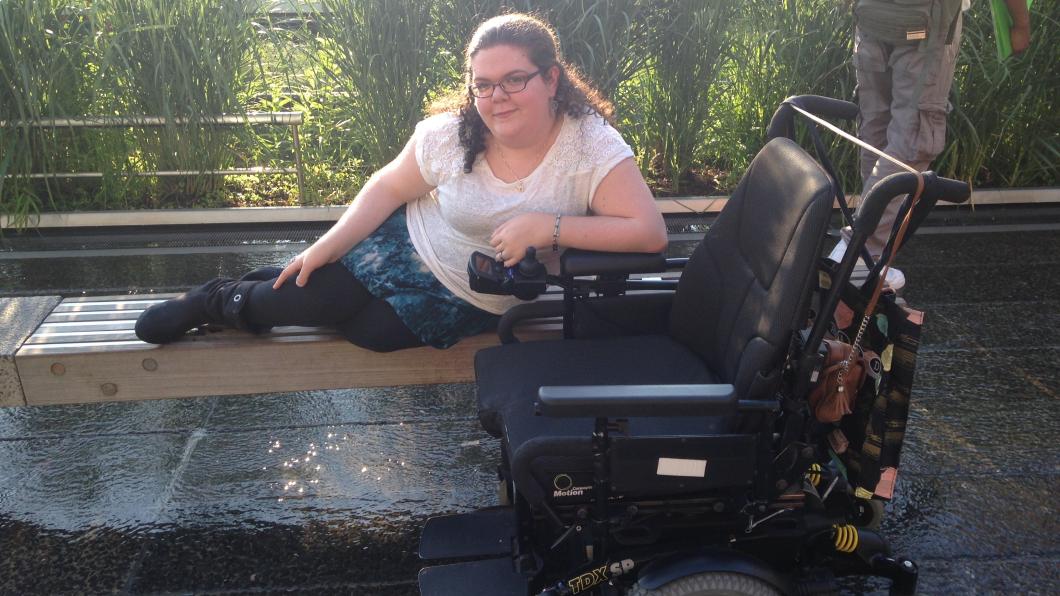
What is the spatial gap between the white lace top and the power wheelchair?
275mm

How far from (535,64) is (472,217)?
467 mm

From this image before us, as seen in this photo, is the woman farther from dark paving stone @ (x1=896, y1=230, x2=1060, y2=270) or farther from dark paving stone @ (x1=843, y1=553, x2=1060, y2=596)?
dark paving stone @ (x1=896, y1=230, x2=1060, y2=270)

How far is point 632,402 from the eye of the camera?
1691mm

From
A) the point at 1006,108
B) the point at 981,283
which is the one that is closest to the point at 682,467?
the point at 981,283

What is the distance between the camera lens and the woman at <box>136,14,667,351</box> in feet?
7.88

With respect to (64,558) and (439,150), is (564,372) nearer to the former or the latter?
(439,150)

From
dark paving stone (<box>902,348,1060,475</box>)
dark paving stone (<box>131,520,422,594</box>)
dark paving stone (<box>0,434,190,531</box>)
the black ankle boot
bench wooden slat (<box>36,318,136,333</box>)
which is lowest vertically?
dark paving stone (<box>131,520,422,594</box>)

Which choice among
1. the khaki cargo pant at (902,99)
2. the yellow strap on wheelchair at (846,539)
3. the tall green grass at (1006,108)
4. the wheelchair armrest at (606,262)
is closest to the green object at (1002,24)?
the khaki cargo pant at (902,99)

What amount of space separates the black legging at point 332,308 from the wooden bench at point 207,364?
0.14ft

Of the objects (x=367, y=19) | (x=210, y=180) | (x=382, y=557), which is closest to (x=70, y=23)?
(x=210, y=180)

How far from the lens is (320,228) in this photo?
5.57 metres

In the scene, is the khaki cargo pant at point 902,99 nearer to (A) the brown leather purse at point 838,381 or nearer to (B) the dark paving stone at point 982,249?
(B) the dark paving stone at point 982,249

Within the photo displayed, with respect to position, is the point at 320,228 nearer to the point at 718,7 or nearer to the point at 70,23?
the point at 70,23

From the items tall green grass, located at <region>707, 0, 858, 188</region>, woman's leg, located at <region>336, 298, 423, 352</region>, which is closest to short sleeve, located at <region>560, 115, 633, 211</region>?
woman's leg, located at <region>336, 298, 423, 352</region>
